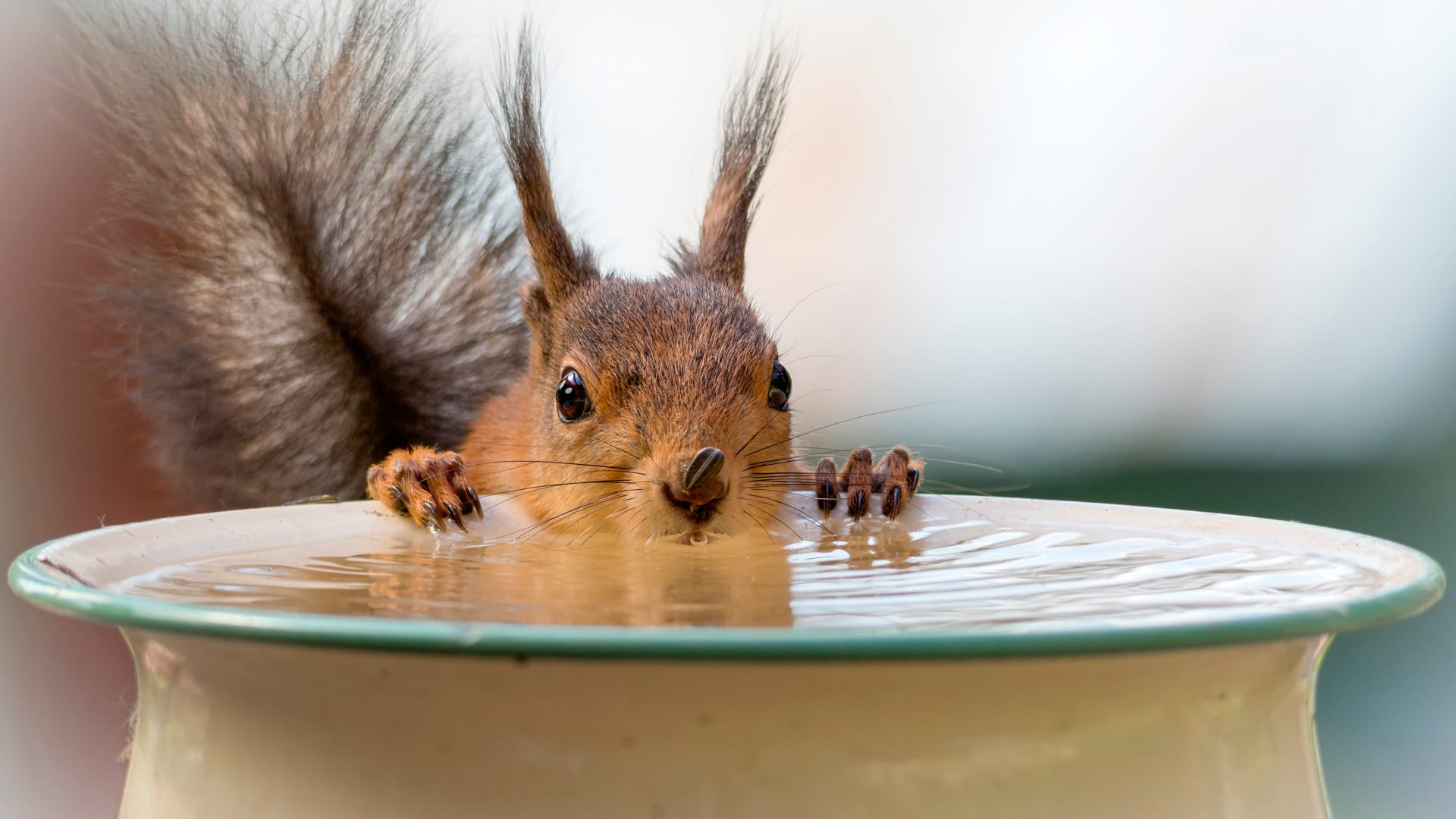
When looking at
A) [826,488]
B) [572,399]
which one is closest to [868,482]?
[826,488]

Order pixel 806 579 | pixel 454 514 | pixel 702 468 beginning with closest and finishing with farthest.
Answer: pixel 806 579 → pixel 702 468 → pixel 454 514

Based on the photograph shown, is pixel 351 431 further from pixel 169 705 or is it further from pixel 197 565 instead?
pixel 169 705

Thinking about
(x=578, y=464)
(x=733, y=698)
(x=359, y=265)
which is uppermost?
(x=359, y=265)

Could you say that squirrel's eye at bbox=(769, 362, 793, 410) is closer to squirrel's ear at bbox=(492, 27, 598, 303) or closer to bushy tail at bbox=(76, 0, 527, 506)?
squirrel's ear at bbox=(492, 27, 598, 303)

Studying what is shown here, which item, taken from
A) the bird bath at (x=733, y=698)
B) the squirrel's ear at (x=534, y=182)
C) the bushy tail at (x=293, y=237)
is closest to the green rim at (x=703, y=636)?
the bird bath at (x=733, y=698)

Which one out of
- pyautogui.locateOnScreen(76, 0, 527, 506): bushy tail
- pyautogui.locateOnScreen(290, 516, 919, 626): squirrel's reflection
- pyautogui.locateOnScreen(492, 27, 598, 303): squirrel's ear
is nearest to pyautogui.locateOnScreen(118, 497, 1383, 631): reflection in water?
pyautogui.locateOnScreen(290, 516, 919, 626): squirrel's reflection

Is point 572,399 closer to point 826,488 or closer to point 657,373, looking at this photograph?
point 657,373

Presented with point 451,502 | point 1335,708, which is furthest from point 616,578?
point 1335,708
